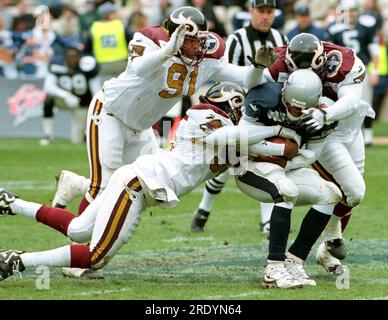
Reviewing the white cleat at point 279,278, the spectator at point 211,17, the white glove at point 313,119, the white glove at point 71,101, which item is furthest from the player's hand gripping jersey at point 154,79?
the white glove at point 71,101

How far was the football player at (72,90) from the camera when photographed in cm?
1323

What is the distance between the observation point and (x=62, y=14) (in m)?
17.6

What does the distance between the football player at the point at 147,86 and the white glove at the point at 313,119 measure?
16.3 inches

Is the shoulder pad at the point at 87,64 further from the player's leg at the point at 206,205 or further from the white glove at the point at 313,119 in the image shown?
the white glove at the point at 313,119

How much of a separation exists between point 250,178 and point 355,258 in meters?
1.23

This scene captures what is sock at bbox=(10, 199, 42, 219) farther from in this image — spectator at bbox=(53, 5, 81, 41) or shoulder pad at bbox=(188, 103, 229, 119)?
spectator at bbox=(53, 5, 81, 41)

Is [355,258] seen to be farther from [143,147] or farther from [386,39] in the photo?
[386,39]

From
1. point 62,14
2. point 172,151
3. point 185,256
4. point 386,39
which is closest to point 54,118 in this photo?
point 62,14

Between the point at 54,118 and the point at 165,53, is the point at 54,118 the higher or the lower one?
the lower one

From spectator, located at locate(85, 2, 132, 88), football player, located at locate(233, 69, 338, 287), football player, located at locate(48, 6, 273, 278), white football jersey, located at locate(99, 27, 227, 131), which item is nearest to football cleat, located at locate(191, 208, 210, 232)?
football player, located at locate(48, 6, 273, 278)

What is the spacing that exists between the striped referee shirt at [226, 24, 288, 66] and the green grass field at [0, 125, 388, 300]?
1.26m

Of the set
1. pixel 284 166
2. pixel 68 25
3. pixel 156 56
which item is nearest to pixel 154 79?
pixel 156 56

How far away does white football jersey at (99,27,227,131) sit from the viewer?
5.90 m
